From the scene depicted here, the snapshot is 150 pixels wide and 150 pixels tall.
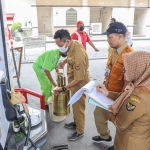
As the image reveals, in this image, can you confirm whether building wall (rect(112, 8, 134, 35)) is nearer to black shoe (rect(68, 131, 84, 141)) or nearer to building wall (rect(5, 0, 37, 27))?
building wall (rect(5, 0, 37, 27))

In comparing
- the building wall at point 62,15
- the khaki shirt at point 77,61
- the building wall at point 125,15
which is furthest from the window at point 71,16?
the khaki shirt at point 77,61

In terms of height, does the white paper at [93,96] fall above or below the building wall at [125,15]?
below

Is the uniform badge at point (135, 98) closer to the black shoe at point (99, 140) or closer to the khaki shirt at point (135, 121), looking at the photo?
the khaki shirt at point (135, 121)

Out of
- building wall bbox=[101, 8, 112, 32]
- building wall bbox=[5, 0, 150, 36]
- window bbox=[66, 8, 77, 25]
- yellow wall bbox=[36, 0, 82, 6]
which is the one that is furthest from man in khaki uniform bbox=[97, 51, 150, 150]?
building wall bbox=[101, 8, 112, 32]

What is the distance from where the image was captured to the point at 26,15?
11.8 m

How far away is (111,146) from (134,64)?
3.89 feet

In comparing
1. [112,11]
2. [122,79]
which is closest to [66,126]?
[122,79]

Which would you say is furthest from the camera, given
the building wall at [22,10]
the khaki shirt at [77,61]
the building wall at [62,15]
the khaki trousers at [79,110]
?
the building wall at [62,15]

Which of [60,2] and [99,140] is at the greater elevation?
[60,2]

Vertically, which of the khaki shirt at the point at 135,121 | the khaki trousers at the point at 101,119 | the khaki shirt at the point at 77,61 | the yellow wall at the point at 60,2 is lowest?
the khaki trousers at the point at 101,119

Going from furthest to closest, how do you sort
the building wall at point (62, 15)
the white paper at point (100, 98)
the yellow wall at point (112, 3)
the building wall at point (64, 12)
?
the yellow wall at point (112, 3)
the building wall at point (62, 15)
the building wall at point (64, 12)
the white paper at point (100, 98)

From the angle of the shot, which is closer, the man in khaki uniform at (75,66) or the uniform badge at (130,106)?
the uniform badge at (130,106)

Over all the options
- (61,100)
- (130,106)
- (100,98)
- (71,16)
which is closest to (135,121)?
(130,106)

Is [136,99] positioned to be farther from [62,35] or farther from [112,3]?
[112,3]
